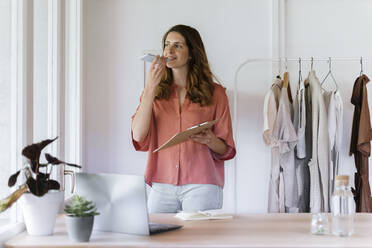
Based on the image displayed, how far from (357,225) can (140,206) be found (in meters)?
0.83

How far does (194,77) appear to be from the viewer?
2.82m

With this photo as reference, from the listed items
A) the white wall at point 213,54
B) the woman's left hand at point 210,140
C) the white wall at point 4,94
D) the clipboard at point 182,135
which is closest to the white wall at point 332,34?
the white wall at point 213,54

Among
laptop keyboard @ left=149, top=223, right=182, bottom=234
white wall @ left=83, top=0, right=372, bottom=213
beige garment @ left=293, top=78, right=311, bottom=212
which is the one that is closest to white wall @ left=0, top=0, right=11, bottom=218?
laptop keyboard @ left=149, top=223, right=182, bottom=234

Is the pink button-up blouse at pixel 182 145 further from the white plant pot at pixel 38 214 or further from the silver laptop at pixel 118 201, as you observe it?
the white plant pot at pixel 38 214

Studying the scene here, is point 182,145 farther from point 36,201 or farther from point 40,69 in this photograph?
point 36,201

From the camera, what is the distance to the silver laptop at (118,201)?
1.68 m

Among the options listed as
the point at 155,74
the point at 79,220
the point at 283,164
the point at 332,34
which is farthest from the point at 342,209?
the point at 332,34

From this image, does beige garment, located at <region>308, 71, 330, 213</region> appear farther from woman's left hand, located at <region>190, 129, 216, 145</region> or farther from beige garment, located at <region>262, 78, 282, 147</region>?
woman's left hand, located at <region>190, 129, 216, 145</region>

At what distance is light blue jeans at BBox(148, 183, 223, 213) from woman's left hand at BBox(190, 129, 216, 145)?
237 millimetres

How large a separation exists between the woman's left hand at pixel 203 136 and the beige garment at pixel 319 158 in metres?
1.04

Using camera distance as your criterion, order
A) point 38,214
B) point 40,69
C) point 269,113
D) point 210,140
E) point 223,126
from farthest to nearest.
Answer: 1. point 269,113
2. point 223,126
3. point 210,140
4. point 40,69
5. point 38,214

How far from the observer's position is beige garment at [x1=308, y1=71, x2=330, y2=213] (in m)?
3.33

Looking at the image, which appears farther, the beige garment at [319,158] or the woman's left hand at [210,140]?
the beige garment at [319,158]

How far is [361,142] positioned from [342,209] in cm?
181
